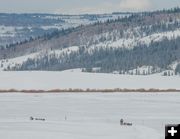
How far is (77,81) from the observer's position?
62.1m

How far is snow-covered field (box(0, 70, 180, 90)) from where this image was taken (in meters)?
58.5
